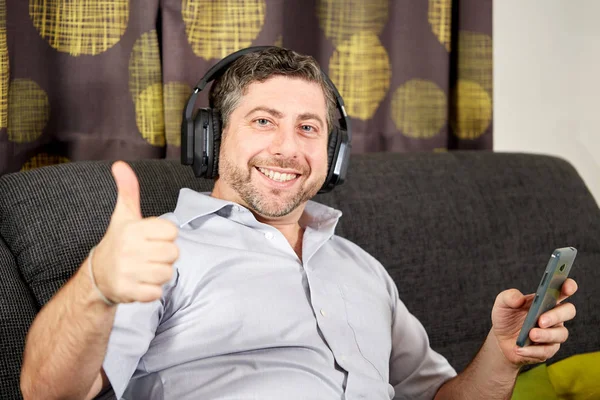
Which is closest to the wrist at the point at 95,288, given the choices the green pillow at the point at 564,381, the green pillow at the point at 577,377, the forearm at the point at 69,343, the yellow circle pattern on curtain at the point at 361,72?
the forearm at the point at 69,343

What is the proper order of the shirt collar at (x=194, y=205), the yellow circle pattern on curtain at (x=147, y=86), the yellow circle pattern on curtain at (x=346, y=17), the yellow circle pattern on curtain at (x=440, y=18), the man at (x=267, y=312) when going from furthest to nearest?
1. the yellow circle pattern on curtain at (x=440, y=18)
2. the yellow circle pattern on curtain at (x=346, y=17)
3. the yellow circle pattern on curtain at (x=147, y=86)
4. the shirt collar at (x=194, y=205)
5. the man at (x=267, y=312)

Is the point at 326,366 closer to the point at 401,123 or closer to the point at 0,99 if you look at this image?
the point at 0,99

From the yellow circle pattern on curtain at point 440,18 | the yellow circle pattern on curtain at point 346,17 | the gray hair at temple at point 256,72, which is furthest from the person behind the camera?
the yellow circle pattern on curtain at point 440,18

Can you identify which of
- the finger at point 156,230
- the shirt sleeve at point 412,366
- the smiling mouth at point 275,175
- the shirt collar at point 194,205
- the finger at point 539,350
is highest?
the finger at point 156,230

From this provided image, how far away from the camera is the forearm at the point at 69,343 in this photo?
93 centimetres

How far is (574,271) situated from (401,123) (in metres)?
0.63

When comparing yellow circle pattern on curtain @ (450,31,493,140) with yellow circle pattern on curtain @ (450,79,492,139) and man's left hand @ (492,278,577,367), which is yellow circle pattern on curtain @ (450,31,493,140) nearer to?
yellow circle pattern on curtain @ (450,79,492,139)

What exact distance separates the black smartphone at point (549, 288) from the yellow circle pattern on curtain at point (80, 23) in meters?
1.11

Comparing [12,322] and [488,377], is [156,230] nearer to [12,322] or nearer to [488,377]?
[12,322]

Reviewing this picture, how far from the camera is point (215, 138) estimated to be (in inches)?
56.1

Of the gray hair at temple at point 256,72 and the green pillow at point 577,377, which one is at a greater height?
the gray hair at temple at point 256,72

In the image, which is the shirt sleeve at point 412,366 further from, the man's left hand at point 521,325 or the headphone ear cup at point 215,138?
the headphone ear cup at point 215,138

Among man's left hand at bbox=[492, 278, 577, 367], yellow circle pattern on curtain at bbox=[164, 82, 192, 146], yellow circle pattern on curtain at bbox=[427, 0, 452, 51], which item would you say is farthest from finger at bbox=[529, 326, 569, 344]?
yellow circle pattern on curtain at bbox=[427, 0, 452, 51]

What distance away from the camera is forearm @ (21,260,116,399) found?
36.7 inches
